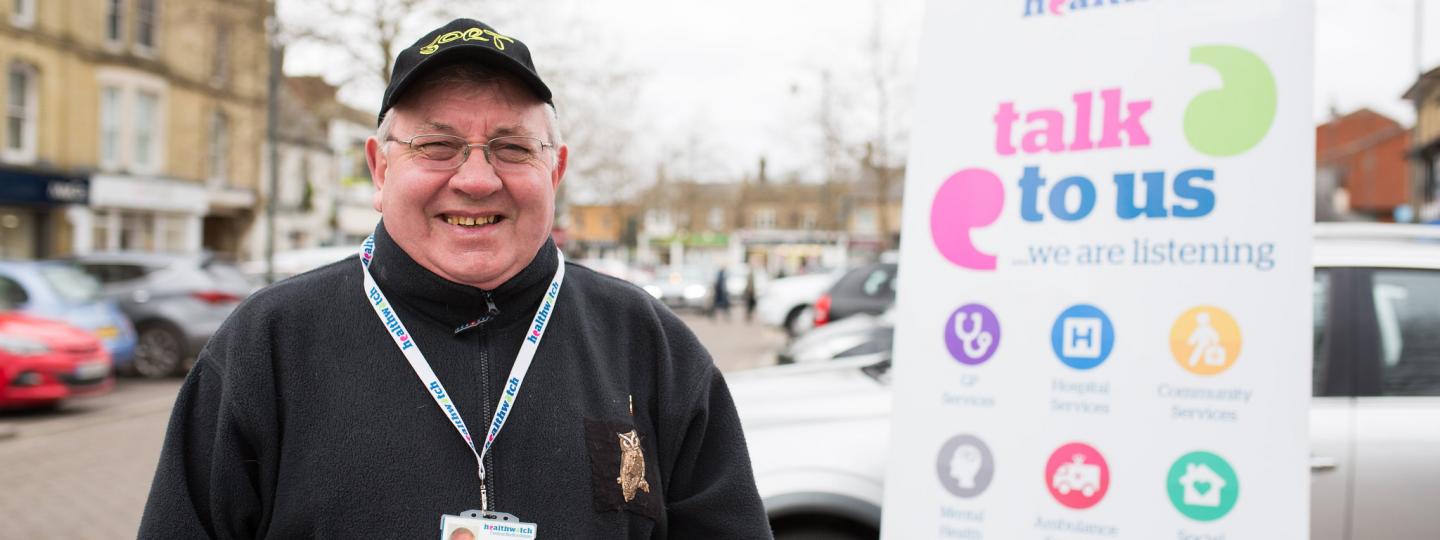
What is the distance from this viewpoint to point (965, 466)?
119 inches

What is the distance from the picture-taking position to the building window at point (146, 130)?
25.7 meters

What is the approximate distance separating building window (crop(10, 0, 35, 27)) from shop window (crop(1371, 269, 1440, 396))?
25257 mm

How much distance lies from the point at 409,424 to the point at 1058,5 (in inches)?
86.0

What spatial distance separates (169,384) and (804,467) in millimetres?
10667

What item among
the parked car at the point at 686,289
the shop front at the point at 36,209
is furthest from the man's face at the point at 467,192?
the parked car at the point at 686,289

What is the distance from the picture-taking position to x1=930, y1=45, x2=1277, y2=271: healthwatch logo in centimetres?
265

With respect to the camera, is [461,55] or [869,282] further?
[869,282]

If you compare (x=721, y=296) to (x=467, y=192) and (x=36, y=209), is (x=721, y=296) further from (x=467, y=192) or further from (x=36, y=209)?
(x=467, y=192)

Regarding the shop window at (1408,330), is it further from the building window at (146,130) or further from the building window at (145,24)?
the building window at (145,24)

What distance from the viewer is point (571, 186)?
3678 centimetres

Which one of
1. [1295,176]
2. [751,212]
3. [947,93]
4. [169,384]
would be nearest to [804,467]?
[947,93]

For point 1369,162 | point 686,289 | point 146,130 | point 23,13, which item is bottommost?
point 686,289

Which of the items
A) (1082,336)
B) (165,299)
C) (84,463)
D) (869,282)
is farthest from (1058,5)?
(165,299)

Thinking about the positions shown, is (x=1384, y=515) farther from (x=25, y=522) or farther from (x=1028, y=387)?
(x=25, y=522)
